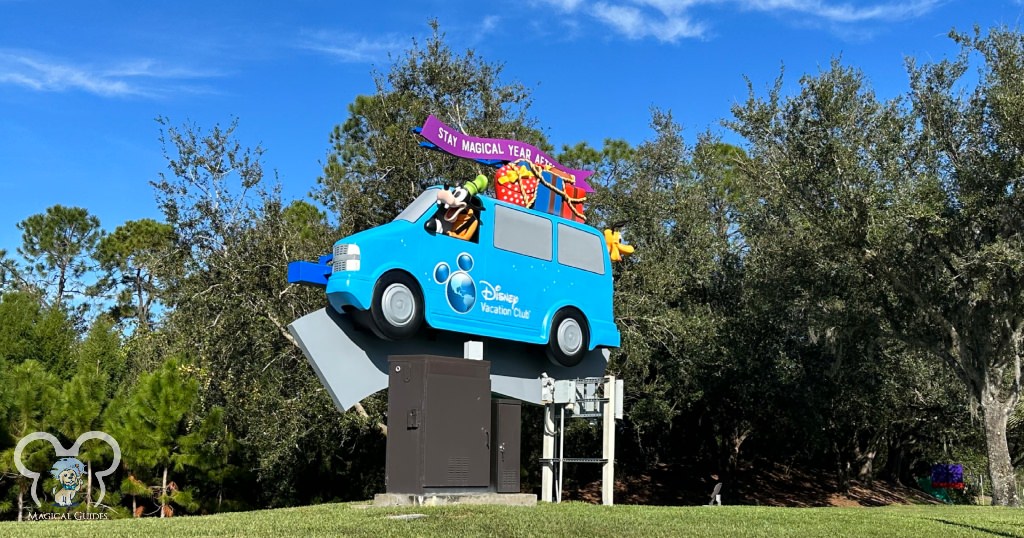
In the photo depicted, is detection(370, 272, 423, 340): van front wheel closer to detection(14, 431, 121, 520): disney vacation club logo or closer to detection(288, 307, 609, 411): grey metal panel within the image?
detection(288, 307, 609, 411): grey metal panel

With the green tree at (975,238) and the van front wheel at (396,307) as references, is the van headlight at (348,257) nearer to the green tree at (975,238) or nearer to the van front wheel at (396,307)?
the van front wheel at (396,307)

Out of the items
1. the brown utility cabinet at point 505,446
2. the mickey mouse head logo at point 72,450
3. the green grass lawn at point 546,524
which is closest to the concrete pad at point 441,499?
the green grass lawn at point 546,524

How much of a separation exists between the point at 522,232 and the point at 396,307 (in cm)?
316

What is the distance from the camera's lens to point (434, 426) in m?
14.4

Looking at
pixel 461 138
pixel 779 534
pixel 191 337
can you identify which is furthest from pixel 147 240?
pixel 779 534

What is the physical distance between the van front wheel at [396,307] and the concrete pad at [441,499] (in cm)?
250

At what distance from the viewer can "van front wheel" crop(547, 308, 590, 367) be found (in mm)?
17484

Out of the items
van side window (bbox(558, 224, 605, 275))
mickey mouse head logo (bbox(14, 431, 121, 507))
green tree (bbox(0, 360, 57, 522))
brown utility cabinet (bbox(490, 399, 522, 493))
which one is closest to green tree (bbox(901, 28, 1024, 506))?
van side window (bbox(558, 224, 605, 275))

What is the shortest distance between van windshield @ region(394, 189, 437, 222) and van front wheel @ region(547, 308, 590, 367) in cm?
334

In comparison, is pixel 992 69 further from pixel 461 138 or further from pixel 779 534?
pixel 779 534

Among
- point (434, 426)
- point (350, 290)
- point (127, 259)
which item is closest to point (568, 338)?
point (434, 426)

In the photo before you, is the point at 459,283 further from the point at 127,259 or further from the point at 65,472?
the point at 127,259

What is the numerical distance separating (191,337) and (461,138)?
9.82 m

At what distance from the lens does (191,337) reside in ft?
75.6
